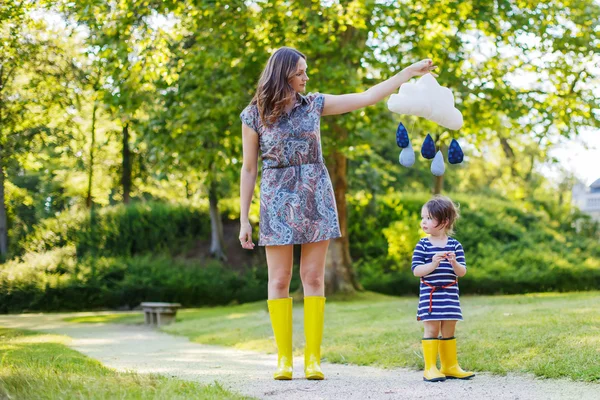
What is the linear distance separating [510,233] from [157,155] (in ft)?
36.7

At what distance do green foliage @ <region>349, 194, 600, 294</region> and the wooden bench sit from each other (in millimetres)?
5895

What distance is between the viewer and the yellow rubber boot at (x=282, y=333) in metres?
5.15

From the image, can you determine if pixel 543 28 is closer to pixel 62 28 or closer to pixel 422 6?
pixel 422 6

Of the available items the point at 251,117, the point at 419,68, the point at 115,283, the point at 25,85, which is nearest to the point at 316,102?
the point at 251,117

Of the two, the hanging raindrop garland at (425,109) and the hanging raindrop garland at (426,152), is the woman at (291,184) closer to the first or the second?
the hanging raindrop garland at (425,109)

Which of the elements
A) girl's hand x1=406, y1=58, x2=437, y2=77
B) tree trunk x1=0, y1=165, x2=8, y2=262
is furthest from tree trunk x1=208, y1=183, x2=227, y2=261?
girl's hand x1=406, y1=58, x2=437, y2=77

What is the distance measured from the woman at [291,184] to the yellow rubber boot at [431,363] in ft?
2.33

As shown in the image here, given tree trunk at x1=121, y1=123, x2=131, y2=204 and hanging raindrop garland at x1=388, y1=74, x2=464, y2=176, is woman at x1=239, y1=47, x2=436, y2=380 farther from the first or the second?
tree trunk at x1=121, y1=123, x2=131, y2=204

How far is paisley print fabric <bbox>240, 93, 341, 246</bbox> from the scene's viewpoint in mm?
5105

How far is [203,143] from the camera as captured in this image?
15.0m

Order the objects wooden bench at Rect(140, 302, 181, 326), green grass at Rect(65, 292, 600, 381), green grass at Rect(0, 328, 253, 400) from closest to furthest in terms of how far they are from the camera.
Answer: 1. green grass at Rect(0, 328, 253, 400)
2. green grass at Rect(65, 292, 600, 381)
3. wooden bench at Rect(140, 302, 181, 326)

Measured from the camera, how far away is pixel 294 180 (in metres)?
5.17

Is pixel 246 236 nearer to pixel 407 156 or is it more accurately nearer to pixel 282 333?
pixel 282 333

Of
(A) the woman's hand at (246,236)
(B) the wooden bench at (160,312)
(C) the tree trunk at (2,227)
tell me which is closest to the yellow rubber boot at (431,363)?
(A) the woman's hand at (246,236)
